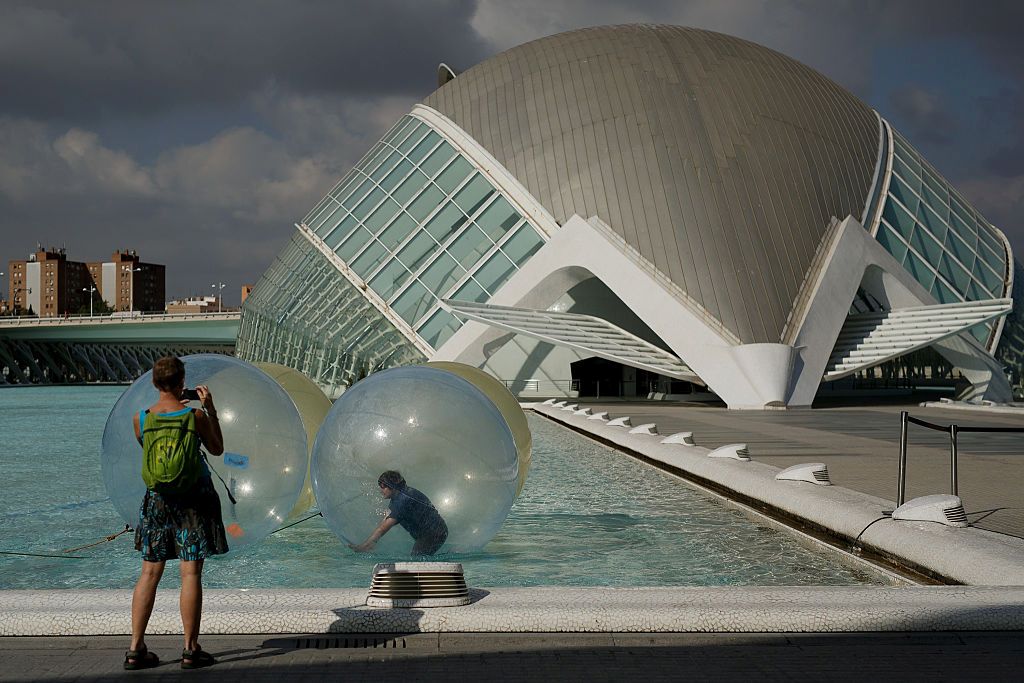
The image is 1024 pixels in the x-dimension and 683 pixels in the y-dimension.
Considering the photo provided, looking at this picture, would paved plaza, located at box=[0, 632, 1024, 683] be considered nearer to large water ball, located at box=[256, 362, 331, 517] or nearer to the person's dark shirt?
the person's dark shirt

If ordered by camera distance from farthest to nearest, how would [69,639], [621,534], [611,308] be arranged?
[611,308] → [621,534] → [69,639]

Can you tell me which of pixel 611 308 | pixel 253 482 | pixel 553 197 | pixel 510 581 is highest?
pixel 553 197

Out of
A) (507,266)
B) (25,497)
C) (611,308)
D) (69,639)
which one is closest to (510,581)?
(69,639)

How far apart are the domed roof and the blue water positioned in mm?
19318

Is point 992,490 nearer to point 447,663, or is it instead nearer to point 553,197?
point 447,663

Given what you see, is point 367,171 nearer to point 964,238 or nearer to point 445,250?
point 445,250

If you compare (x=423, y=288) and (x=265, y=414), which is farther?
(x=423, y=288)

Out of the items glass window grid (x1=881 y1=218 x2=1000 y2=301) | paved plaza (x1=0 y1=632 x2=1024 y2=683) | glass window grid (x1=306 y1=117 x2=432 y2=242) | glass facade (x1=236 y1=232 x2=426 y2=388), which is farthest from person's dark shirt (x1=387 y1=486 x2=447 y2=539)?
glass window grid (x1=306 y1=117 x2=432 y2=242)

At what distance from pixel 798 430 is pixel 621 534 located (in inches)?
486

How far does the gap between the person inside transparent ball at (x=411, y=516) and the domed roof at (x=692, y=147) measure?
952 inches

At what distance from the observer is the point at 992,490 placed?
10539 millimetres

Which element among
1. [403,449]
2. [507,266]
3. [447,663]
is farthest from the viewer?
[507,266]

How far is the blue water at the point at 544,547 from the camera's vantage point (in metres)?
7.05

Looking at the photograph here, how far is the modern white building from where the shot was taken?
31.0 meters
